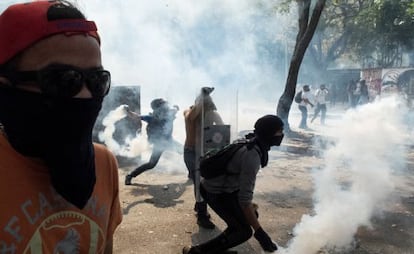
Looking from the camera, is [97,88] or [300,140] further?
[300,140]

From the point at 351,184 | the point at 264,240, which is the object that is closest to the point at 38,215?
the point at 264,240

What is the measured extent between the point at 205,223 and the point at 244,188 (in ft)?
5.17

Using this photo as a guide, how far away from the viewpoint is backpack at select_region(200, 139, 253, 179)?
3463 mm

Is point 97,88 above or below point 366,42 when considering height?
below

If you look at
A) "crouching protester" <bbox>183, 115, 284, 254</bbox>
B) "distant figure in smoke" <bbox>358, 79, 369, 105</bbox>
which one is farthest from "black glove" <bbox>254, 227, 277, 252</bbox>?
"distant figure in smoke" <bbox>358, 79, 369, 105</bbox>

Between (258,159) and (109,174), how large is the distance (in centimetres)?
211

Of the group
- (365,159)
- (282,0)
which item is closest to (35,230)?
(365,159)

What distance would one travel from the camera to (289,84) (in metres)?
12.2

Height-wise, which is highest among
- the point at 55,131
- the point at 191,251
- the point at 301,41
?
the point at 301,41

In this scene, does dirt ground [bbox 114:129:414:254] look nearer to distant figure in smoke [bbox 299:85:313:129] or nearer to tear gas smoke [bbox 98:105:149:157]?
tear gas smoke [bbox 98:105:149:157]

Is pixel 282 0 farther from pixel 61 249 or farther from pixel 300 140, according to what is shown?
pixel 61 249

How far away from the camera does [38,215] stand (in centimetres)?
112

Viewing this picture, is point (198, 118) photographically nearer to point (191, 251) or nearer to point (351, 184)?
point (191, 251)

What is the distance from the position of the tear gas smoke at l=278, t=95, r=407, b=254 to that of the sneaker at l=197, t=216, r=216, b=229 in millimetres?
920
